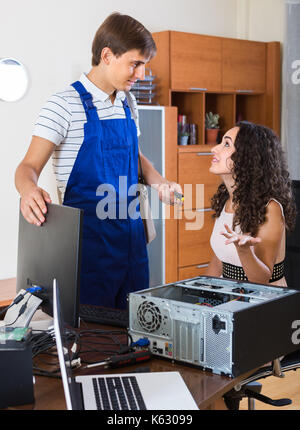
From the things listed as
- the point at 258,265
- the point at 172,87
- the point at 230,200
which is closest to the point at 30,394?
the point at 258,265

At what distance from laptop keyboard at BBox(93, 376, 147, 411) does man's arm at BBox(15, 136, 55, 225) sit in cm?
47

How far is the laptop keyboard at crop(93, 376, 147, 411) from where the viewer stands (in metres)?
1.21

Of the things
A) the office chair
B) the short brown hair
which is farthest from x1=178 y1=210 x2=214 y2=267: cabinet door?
the short brown hair

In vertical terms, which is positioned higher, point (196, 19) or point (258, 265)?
point (196, 19)

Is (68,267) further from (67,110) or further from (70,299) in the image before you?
(67,110)

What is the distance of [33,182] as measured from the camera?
71.0 inches

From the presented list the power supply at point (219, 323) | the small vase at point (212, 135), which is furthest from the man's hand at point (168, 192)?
the small vase at point (212, 135)

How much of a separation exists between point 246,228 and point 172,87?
239 centimetres

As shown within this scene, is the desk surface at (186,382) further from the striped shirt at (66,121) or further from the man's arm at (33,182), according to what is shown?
the striped shirt at (66,121)

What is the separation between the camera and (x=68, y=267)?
141cm

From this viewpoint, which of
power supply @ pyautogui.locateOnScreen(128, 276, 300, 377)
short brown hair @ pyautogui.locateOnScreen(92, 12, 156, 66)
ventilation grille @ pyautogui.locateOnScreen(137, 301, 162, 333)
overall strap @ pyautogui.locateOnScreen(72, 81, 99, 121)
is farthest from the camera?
overall strap @ pyautogui.locateOnScreen(72, 81, 99, 121)

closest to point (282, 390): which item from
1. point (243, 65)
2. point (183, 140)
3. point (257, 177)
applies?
point (257, 177)

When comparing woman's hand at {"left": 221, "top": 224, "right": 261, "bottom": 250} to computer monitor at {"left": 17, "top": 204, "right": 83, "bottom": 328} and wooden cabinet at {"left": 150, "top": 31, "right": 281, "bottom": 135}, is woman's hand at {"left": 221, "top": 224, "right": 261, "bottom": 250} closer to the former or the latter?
computer monitor at {"left": 17, "top": 204, "right": 83, "bottom": 328}
